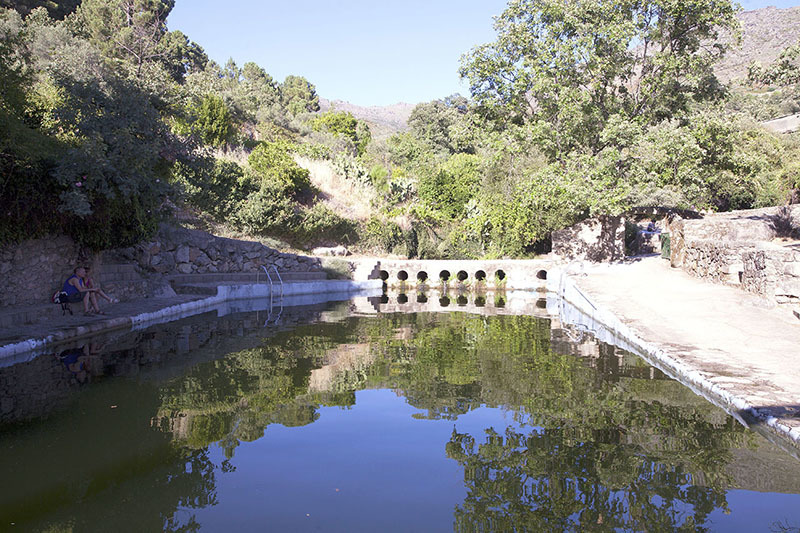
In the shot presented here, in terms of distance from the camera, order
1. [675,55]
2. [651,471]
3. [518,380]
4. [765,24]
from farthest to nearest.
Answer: [765,24] < [675,55] < [518,380] < [651,471]

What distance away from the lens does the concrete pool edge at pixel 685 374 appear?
5383mm

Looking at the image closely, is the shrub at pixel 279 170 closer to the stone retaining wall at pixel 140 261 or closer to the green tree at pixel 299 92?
the stone retaining wall at pixel 140 261

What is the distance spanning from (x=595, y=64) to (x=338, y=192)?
13426mm

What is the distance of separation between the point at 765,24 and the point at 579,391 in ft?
372

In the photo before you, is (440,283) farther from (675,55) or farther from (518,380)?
(518,380)

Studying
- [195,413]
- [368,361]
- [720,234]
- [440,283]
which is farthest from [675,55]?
[195,413]

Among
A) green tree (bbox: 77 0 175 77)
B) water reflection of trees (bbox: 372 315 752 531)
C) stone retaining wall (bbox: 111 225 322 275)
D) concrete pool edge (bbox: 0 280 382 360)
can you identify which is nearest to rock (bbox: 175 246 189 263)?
stone retaining wall (bbox: 111 225 322 275)

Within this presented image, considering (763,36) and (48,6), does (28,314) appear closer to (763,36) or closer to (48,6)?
(48,6)

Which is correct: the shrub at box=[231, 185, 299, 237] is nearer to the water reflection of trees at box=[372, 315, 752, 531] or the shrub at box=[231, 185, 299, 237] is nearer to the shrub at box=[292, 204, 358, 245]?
the shrub at box=[292, 204, 358, 245]

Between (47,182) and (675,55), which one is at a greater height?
(675,55)

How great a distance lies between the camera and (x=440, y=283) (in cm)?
2594

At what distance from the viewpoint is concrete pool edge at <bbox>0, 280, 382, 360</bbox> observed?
9.10m

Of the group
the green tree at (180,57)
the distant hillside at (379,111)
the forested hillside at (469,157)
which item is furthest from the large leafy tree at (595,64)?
the distant hillside at (379,111)

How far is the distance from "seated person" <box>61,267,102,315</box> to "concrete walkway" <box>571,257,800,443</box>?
10363 mm
